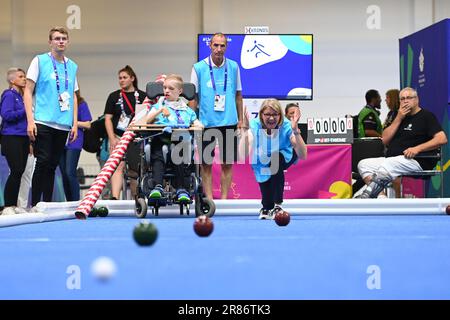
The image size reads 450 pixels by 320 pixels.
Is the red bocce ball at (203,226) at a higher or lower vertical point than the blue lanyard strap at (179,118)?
lower

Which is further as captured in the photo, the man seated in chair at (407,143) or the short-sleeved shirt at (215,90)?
the man seated in chair at (407,143)

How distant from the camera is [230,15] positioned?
49.0ft

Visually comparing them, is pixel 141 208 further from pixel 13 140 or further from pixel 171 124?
pixel 13 140

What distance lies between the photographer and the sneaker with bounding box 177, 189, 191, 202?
6977 millimetres

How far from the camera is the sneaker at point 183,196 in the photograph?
275 inches

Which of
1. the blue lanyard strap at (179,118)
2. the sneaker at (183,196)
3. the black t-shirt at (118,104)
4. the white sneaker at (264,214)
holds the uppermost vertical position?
the black t-shirt at (118,104)

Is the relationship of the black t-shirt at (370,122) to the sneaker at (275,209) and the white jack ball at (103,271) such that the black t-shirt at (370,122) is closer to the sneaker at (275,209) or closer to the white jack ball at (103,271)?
the sneaker at (275,209)

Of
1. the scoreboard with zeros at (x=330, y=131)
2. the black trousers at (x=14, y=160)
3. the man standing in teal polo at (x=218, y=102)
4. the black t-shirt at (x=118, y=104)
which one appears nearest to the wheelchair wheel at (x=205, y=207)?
the man standing in teal polo at (x=218, y=102)

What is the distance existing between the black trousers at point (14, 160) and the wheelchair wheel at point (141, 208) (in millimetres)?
947

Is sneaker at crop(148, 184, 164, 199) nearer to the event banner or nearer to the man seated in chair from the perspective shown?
the event banner

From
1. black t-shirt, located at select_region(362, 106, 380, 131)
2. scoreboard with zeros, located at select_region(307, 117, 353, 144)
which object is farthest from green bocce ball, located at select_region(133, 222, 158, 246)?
black t-shirt, located at select_region(362, 106, 380, 131)
